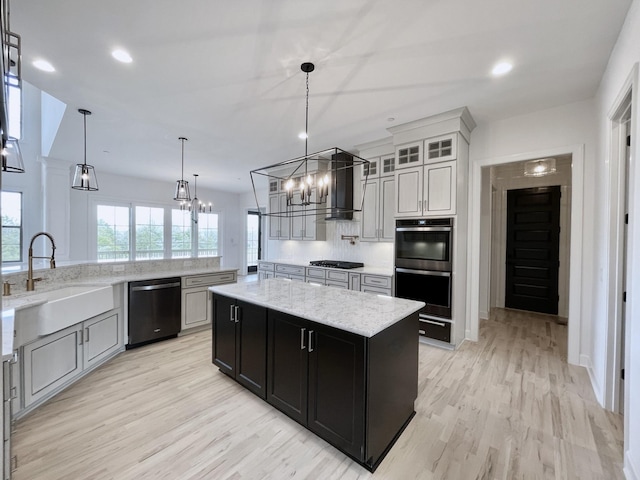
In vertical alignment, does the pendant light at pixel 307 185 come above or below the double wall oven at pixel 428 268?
above

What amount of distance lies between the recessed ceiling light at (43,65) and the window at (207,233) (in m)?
6.13

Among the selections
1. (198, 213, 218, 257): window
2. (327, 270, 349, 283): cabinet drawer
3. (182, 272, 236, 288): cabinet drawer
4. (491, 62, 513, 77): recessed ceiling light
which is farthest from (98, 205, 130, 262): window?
(491, 62, 513, 77): recessed ceiling light

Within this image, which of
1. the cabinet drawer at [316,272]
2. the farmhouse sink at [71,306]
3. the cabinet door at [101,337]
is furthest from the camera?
the cabinet drawer at [316,272]

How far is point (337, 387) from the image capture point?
1921 millimetres

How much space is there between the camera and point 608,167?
8.43ft

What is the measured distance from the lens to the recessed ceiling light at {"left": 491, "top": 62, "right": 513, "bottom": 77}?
2.56 metres

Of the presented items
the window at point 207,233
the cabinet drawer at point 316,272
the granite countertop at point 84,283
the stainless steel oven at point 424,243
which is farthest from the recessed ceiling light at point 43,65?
the window at point 207,233

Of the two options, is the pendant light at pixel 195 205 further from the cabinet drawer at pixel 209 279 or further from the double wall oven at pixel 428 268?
the double wall oven at pixel 428 268

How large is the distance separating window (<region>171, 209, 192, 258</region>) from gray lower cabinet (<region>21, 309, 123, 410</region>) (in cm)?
512

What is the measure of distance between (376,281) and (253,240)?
6.47 m

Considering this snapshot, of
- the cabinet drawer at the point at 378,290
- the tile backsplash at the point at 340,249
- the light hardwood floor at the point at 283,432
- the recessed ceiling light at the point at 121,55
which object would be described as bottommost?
the light hardwood floor at the point at 283,432

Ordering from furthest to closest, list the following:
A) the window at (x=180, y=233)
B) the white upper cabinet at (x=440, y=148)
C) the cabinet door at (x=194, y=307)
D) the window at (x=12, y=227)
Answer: the window at (x=180, y=233)
the window at (x=12, y=227)
the cabinet door at (x=194, y=307)
the white upper cabinet at (x=440, y=148)

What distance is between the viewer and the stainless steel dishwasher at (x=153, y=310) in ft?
11.7

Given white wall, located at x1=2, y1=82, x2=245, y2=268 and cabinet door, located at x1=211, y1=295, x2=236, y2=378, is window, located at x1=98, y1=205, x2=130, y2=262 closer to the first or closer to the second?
white wall, located at x1=2, y1=82, x2=245, y2=268
